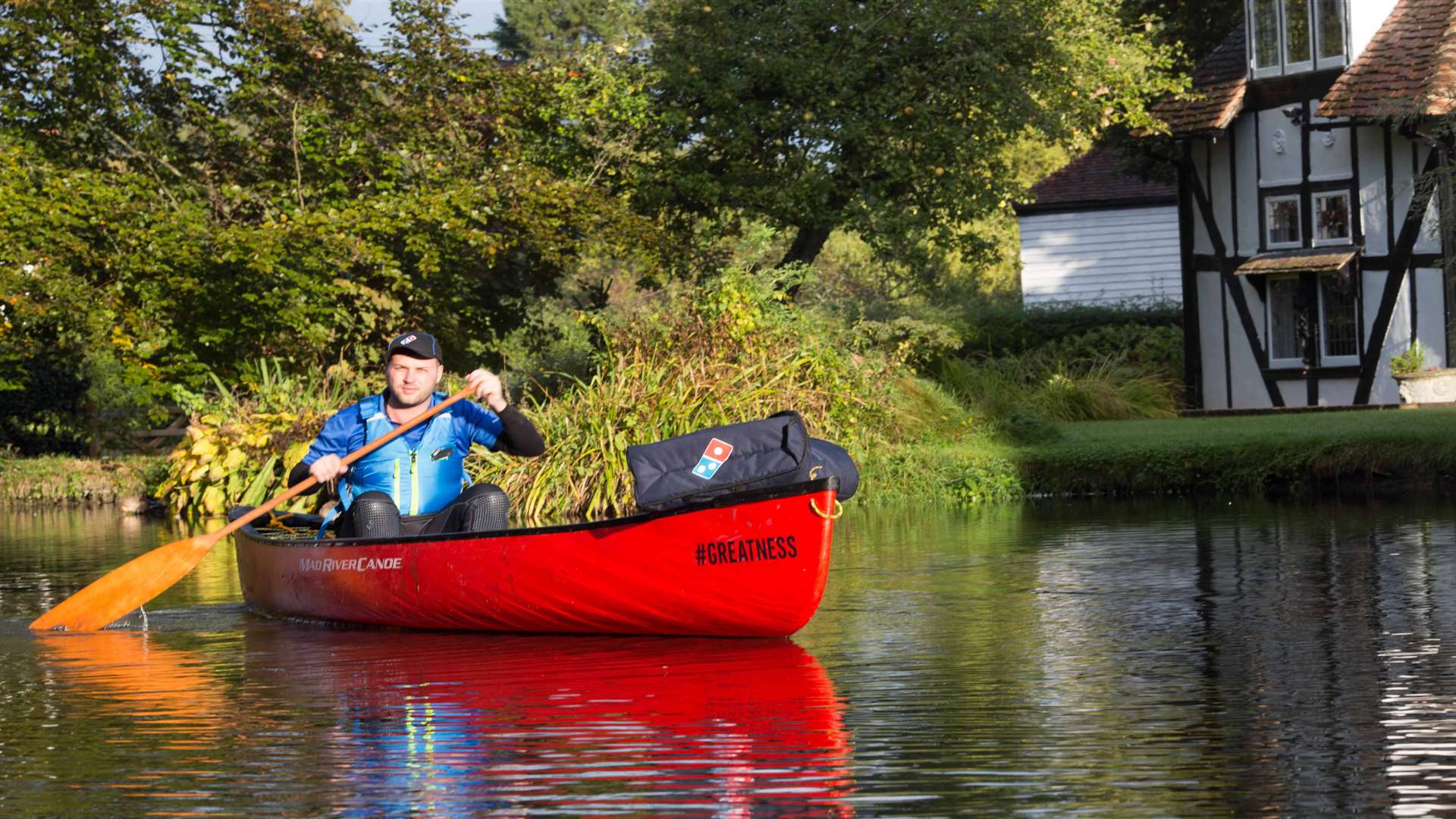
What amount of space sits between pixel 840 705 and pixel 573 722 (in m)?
1.05

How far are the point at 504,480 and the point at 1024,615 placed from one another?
26.6ft

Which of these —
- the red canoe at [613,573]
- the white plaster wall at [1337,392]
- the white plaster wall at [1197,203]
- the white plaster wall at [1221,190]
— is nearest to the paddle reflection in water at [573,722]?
the red canoe at [613,573]

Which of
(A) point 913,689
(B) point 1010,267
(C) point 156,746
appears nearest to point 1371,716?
(A) point 913,689

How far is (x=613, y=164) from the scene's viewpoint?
86.6 ft

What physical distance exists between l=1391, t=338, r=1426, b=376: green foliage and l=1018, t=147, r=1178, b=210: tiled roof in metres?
13.2

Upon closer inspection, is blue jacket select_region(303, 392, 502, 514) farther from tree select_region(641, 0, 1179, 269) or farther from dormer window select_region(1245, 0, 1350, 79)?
dormer window select_region(1245, 0, 1350, 79)

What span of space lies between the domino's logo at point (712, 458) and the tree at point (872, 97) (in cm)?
1598

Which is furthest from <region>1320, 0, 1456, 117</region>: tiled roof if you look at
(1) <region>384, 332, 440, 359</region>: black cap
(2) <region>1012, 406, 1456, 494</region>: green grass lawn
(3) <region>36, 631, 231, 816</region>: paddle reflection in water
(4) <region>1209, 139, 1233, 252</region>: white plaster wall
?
(3) <region>36, 631, 231, 816</region>: paddle reflection in water

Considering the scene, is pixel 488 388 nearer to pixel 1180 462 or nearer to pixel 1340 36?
pixel 1180 462

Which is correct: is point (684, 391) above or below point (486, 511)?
above

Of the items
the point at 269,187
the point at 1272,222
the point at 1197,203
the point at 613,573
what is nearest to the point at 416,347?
the point at 613,573

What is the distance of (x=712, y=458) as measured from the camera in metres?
9.30

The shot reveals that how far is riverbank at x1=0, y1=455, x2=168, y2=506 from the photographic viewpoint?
2391 cm

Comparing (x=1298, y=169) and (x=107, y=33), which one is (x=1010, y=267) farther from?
(x=107, y=33)
